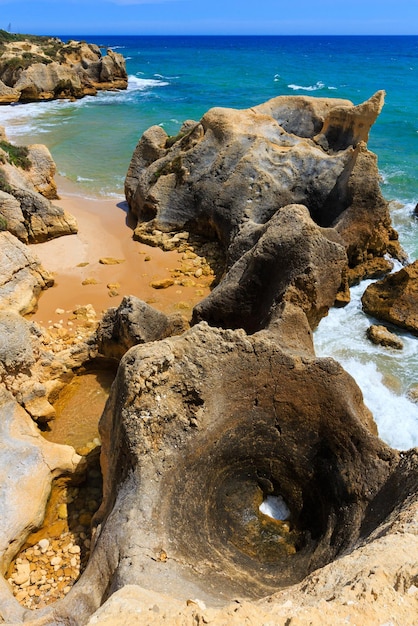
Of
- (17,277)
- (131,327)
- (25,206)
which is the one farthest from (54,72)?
(131,327)

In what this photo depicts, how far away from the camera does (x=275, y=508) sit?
602 cm

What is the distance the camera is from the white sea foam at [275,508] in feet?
19.5

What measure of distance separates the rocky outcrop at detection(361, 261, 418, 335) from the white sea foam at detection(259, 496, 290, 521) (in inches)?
238

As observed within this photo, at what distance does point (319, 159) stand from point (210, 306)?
247 inches

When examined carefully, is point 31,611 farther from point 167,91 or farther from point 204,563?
point 167,91

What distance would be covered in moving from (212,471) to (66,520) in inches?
85.7

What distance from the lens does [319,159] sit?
1311cm

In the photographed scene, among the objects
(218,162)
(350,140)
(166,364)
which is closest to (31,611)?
(166,364)

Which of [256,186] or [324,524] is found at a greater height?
[256,186]

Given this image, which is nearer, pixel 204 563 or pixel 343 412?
pixel 204 563

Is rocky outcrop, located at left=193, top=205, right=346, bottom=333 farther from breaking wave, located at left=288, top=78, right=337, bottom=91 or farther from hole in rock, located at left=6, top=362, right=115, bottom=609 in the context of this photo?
breaking wave, located at left=288, top=78, right=337, bottom=91

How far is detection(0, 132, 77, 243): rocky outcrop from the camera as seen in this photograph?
39.9ft

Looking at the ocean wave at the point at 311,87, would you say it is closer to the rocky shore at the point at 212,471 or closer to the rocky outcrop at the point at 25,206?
the rocky outcrop at the point at 25,206

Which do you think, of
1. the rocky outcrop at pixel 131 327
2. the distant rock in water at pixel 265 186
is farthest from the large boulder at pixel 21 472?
the distant rock in water at pixel 265 186
